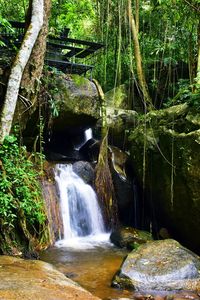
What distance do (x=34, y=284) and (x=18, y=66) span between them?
11.9ft

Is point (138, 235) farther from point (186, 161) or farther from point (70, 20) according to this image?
point (70, 20)

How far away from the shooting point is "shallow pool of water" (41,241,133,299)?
4.73 m

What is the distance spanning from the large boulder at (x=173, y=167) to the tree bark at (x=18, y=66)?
8.06ft

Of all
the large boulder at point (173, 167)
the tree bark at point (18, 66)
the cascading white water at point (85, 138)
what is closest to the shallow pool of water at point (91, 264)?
the large boulder at point (173, 167)

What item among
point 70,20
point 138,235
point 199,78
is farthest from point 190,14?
point 138,235

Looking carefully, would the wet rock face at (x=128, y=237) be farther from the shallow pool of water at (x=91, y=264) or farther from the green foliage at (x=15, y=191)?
the green foliage at (x=15, y=191)

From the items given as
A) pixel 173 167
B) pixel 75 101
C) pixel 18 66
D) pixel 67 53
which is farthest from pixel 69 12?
pixel 173 167

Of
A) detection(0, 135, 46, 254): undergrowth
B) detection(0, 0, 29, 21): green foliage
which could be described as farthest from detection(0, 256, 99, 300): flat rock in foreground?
detection(0, 0, 29, 21): green foliage

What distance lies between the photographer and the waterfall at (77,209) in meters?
7.59

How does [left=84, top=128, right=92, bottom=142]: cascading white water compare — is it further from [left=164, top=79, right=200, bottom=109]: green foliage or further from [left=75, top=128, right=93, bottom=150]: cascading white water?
[left=164, top=79, right=200, bottom=109]: green foliage

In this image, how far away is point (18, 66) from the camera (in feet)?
19.6

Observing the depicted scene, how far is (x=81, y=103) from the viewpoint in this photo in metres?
8.89

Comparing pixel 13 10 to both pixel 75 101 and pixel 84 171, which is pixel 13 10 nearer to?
pixel 75 101

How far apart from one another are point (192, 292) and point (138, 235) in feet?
8.49
